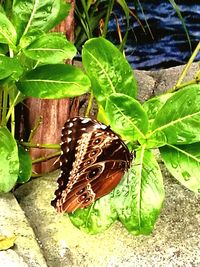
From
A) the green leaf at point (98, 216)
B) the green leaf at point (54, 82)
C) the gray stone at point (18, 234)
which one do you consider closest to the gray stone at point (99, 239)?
the gray stone at point (18, 234)

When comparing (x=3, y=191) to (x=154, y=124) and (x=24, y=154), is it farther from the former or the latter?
(x=154, y=124)

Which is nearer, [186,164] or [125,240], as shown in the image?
[186,164]

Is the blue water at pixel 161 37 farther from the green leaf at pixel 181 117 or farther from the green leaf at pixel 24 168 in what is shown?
the green leaf at pixel 181 117

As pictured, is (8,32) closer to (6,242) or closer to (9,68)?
(9,68)

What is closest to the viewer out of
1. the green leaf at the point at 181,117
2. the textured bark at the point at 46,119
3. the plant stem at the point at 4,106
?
the green leaf at the point at 181,117

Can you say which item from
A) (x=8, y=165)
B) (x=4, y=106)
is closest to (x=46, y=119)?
(x=4, y=106)

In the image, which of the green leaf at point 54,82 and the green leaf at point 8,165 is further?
the green leaf at point 8,165

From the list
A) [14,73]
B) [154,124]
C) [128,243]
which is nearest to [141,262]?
[128,243]
